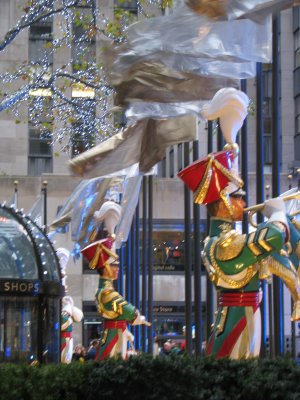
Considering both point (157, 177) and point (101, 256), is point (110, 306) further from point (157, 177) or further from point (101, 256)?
point (157, 177)

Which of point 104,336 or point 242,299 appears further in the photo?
point 104,336

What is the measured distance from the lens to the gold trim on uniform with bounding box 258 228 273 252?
1059cm

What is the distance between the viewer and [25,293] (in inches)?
599

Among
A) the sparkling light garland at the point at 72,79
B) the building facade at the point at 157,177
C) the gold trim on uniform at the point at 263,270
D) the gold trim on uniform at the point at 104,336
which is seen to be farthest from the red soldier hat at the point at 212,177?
the building facade at the point at 157,177

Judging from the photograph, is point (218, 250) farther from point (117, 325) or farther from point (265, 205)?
point (117, 325)

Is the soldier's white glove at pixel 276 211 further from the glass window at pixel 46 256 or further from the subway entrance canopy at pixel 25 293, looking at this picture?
the glass window at pixel 46 256

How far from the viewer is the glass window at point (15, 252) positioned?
1534cm

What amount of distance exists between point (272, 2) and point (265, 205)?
2348 mm

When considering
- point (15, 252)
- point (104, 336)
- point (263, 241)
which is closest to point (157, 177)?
point (104, 336)

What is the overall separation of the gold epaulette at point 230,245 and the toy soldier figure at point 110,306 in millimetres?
7730

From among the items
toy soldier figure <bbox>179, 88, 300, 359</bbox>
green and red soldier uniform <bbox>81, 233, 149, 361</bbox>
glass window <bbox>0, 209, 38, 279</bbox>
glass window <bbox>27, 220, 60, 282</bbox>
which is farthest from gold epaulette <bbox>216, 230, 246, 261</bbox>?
green and red soldier uniform <bbox>81, 233, 149, 361</bbox>

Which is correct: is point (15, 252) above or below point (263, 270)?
above

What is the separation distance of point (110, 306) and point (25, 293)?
12.0ft

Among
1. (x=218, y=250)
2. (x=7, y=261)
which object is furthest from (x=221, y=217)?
(x=7, y=261)
